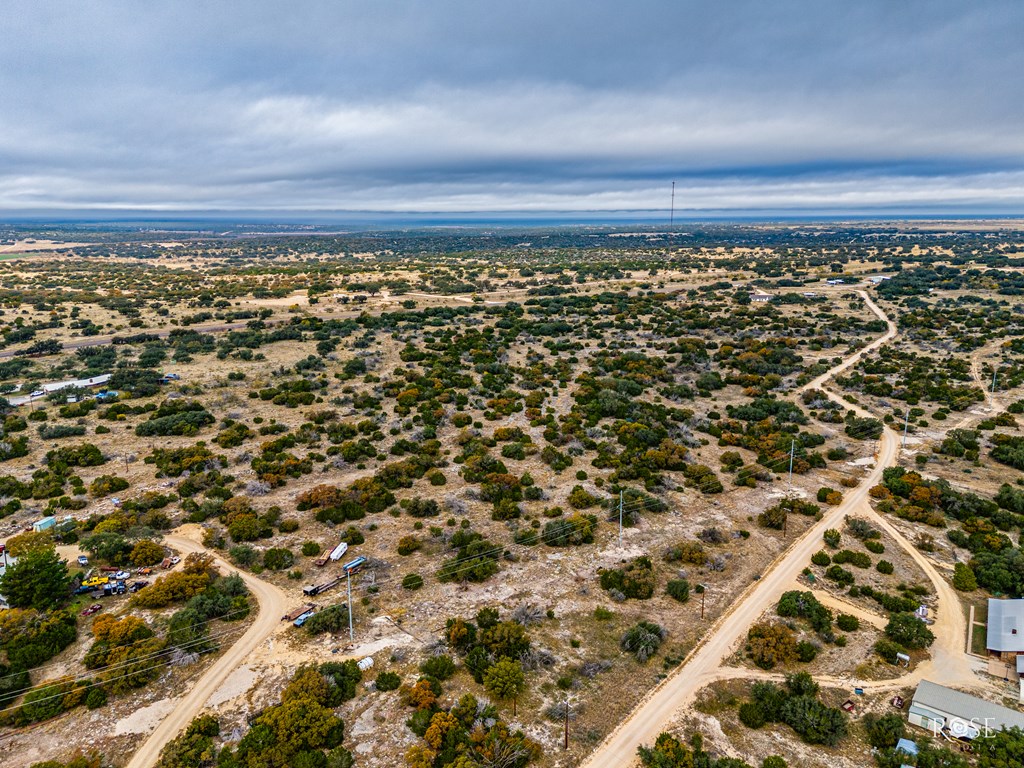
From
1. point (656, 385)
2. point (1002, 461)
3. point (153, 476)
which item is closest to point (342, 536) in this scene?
point (153, 476)

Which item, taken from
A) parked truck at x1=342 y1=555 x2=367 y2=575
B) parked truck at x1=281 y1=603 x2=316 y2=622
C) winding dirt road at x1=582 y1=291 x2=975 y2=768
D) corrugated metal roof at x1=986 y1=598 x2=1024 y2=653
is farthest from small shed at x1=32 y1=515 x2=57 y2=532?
corrugated metal roof at x1=986 y1=598 x2=1024 y2=653

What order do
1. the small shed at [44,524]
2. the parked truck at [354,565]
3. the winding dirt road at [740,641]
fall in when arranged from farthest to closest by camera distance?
1. the small shed at [44,524]
2. the parked truck at [354,565]
3. the winding dirt road at [740,641]

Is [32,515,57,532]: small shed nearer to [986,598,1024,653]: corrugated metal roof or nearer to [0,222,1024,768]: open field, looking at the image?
[0,222,1024,768]: open field

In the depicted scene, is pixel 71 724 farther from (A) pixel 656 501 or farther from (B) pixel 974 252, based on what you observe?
(B) pixel 974 252

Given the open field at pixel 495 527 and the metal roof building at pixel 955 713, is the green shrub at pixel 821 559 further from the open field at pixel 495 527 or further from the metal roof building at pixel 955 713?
the metal roof building at pixel 955 713

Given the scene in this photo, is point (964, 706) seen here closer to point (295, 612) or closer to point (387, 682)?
point (387, 682)

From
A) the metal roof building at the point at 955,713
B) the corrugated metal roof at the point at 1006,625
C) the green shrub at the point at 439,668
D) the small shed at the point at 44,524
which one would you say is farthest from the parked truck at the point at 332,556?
the corrugated metal roof at the point at 1006,625
